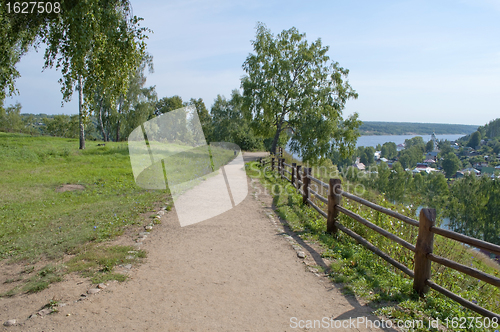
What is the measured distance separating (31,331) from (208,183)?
10.6 metres

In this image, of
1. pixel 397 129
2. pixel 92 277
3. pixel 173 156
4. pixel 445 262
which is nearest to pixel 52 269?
pixel 92 277

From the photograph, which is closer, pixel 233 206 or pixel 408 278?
pixel 408 278

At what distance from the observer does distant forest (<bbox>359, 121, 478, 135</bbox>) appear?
13648 cm

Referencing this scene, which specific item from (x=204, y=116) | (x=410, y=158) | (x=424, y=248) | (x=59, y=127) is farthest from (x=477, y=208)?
(x=59, y=127)

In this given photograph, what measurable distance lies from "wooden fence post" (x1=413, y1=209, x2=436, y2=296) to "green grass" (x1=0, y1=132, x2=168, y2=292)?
4.49 metres

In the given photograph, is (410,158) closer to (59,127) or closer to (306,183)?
(306,183)

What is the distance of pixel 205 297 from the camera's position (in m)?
4.06

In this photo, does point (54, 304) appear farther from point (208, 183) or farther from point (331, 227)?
point (208, 183)

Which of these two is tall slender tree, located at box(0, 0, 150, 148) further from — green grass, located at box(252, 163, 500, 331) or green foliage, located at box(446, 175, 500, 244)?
green foliage, located at box(446, 175, 500, 244)

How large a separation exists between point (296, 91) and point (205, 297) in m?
25.4

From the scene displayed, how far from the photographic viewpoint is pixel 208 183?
13734mm

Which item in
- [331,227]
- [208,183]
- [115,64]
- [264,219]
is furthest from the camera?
[208,183]

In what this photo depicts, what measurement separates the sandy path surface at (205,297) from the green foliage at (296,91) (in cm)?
2194

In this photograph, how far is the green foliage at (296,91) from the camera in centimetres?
2691
